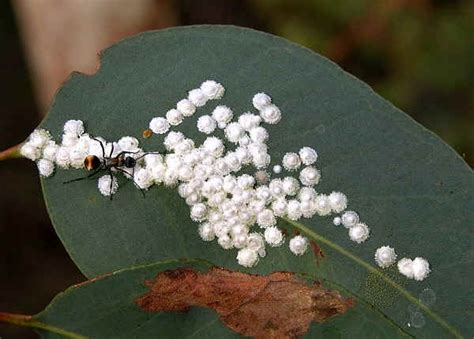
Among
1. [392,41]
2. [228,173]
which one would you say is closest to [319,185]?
[228,173]

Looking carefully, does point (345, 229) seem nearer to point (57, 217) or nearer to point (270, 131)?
point (270, 131)

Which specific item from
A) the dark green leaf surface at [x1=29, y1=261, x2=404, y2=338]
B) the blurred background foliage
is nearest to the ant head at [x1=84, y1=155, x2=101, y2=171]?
Answer: the dark green leaf surface at [x1=29, y1=261, x2=404, y2=338]

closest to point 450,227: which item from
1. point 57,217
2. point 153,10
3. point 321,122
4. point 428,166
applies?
point 428,166

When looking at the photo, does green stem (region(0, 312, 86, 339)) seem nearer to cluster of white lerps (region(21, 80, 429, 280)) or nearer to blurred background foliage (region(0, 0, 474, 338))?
cluster of white lerps (region(21, 80, 429, 280))

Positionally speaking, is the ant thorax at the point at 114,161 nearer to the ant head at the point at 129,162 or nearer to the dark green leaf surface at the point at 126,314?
the ant head at the point at 129,162

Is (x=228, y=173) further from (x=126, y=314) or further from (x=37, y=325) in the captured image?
(x=37, y=325)

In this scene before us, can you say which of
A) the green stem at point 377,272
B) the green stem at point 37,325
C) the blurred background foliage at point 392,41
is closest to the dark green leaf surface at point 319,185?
the green stem at point 377,272
